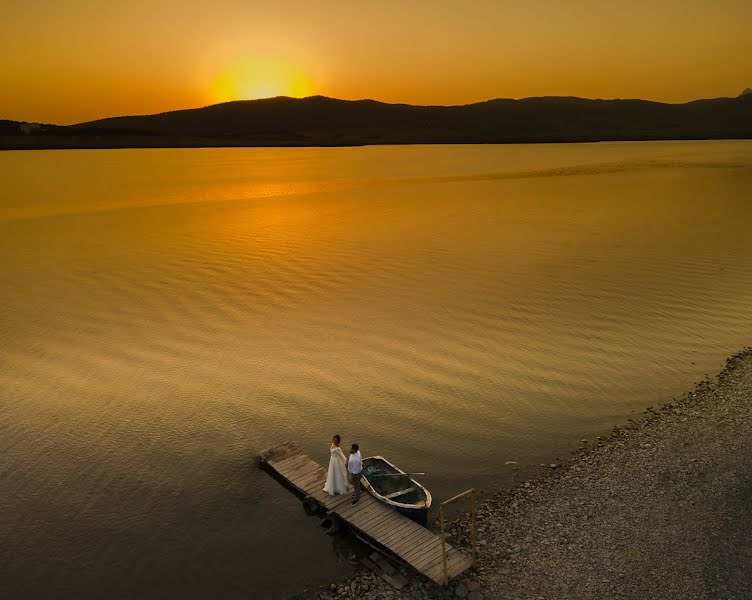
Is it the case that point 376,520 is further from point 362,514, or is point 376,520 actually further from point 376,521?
point 362,514

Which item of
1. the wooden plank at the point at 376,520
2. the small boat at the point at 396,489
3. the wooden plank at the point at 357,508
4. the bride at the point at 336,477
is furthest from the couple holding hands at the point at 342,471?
the wooden plank at the point at 376,520

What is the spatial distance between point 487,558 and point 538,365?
11292 mm

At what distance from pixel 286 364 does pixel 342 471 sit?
30.8 ft

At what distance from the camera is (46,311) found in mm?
30406

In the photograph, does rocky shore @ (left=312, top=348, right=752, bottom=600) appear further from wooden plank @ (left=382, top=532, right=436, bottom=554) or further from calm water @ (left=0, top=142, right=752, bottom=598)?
calm water @ (left=0, top=142, right=752, bottom=598)

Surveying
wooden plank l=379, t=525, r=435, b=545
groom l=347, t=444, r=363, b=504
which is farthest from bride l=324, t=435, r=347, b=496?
wooden plank l=379, t=525, r=435, b=545

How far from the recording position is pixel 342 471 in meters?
15.1

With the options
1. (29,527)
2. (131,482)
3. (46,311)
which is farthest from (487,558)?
(46,311)

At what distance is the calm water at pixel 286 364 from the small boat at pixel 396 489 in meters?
1.45

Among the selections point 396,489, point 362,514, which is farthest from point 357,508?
point 396,489

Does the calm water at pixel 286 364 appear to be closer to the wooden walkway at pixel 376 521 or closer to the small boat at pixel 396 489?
the wooden walkway at pixel 376 521

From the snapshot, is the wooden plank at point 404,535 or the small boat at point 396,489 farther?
the small boat at point 396,489

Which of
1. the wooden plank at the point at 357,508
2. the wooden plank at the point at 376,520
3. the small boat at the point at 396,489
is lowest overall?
the wooden plank at the point at 357,508

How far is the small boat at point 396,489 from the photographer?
45.7 ft
